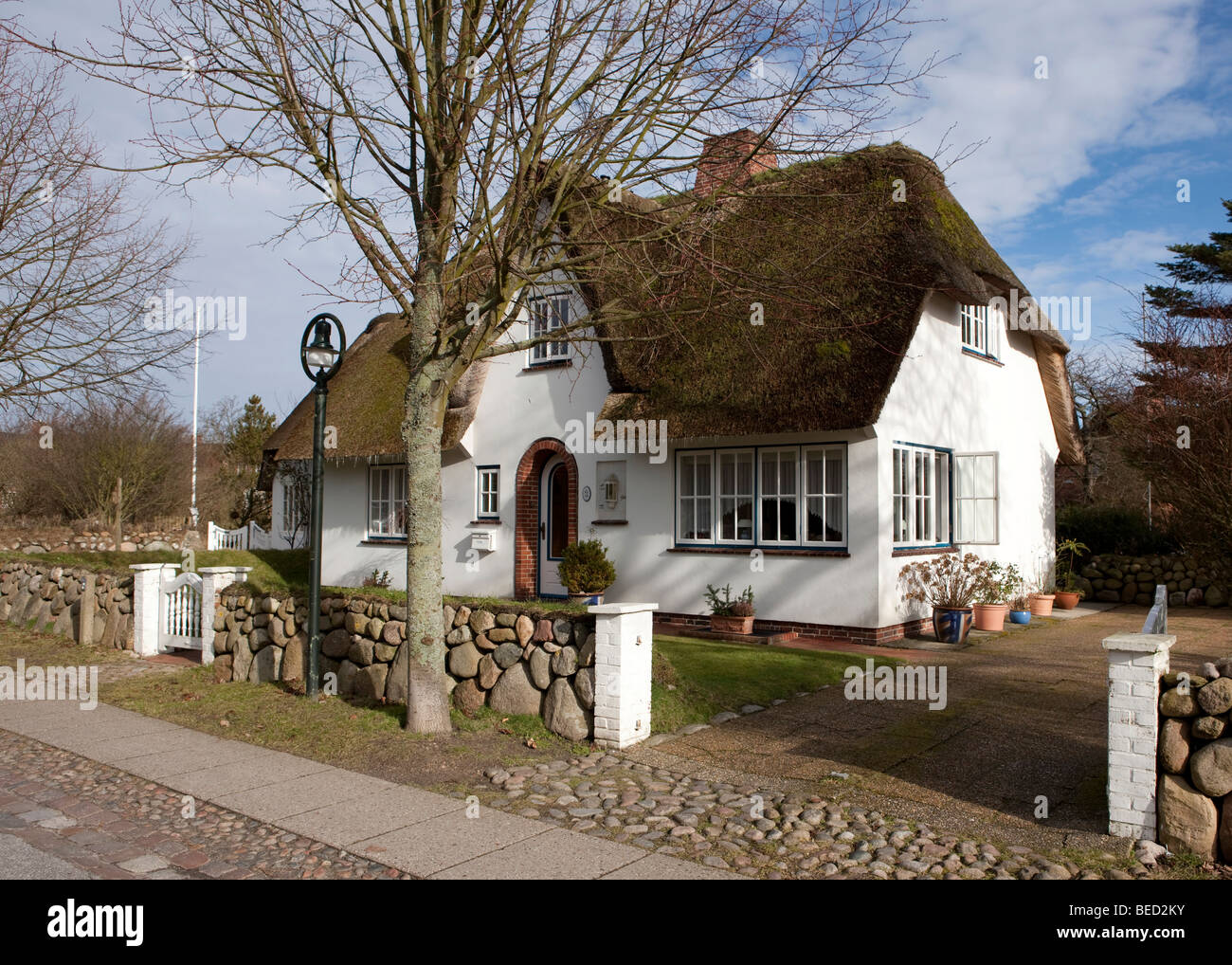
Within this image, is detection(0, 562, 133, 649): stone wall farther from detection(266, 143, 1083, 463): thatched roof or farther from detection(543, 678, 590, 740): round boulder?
detection(543, 678, 590, 740): round boulder

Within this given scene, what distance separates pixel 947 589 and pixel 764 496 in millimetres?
3015

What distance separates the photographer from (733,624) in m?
12.7

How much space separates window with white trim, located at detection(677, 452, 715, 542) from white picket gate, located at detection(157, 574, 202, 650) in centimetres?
667

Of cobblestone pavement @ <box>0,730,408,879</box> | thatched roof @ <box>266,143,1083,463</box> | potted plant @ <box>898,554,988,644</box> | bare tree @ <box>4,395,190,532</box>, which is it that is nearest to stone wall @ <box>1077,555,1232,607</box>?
potted plant @ <box>898,554,988,644</box>

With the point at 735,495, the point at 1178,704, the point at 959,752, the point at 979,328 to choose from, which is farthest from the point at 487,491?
the point at 1178,704

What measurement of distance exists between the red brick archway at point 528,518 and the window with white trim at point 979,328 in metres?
6.91

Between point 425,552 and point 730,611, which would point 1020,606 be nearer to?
point 730,611

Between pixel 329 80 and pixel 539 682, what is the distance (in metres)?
5.08

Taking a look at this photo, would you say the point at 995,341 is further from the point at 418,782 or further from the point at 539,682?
the point at 418,782

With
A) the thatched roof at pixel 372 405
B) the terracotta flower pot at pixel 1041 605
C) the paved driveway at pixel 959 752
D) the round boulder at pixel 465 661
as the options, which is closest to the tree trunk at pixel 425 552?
the round boulder at pixel 465 661

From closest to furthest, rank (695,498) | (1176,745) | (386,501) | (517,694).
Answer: (1176,745) < (517,694) < (695,498) < (386,501)

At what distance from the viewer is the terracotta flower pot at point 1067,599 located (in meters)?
17.6

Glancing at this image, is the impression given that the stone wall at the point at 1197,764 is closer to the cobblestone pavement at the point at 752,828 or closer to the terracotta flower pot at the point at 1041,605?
the cobblestone pavement at the point at 752,828

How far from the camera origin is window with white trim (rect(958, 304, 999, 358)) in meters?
15.2
